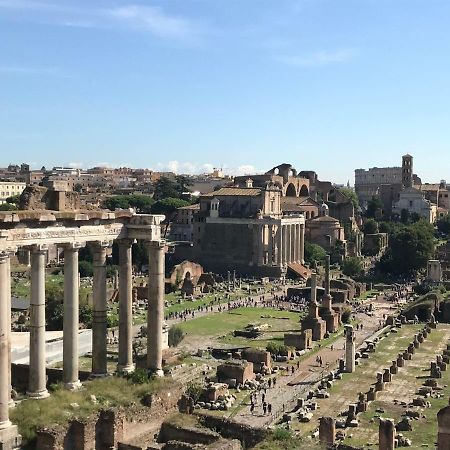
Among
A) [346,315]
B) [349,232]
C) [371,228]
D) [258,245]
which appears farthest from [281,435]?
[371,228]

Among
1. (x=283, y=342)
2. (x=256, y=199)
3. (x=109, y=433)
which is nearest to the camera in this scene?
(x=109, y=433)

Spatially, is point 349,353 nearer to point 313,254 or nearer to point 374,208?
point 313,254

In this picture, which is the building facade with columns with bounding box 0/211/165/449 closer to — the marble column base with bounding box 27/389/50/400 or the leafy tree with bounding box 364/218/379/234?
the marble column base with bounding box 27/389/50/400

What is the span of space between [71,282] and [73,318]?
3.00 ft

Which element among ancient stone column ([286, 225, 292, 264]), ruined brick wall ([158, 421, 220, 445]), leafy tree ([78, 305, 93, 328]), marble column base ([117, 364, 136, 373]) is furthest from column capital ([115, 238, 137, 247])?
ancient stone column ([286, 225, 292, 264])

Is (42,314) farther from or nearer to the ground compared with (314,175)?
nearer to the ground

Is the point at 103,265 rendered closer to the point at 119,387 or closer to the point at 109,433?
the point at 119,387

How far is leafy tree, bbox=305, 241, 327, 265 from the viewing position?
76062 mm

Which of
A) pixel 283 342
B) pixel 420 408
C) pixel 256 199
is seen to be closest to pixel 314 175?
pixel 256 199

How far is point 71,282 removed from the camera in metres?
17.1

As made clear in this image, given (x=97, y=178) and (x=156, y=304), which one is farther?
(x=97, y=178)

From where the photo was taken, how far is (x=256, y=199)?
7338cm

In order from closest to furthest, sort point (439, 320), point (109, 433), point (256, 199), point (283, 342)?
point (109, 433), point (283, 342), point (439, 320), point (256, 199)

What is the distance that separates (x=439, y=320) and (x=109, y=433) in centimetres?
3736
